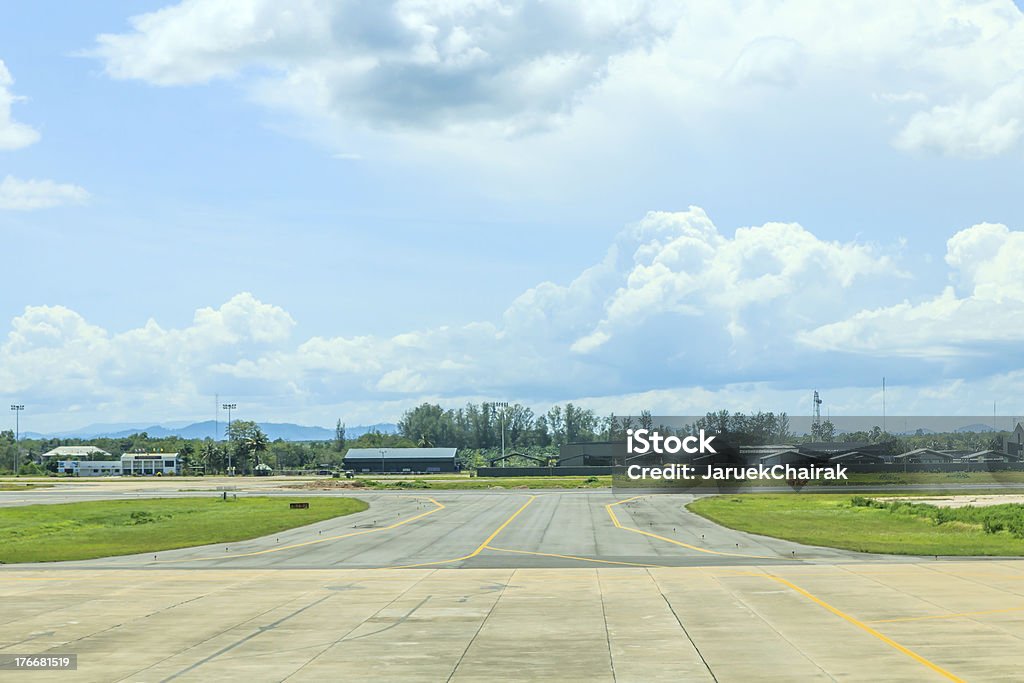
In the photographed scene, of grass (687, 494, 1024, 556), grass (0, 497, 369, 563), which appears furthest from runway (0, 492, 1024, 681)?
grass (0, 497, 369, 563)

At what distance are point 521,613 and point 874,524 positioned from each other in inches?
1857

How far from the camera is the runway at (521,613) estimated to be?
82.5 ft

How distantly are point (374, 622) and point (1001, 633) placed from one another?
19633 millimetres

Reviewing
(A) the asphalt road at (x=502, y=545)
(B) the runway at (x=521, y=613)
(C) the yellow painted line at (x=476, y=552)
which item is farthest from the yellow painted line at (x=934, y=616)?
(C) the yellow painted line at (x=476, y=552)

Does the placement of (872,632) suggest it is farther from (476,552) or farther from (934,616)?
(476,552)

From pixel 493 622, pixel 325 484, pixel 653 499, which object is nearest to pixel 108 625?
pixel 493 622

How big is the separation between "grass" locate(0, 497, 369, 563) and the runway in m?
5.84

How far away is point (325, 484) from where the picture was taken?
160250mm

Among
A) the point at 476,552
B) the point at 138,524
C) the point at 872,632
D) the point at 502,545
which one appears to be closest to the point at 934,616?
the point at 872,632

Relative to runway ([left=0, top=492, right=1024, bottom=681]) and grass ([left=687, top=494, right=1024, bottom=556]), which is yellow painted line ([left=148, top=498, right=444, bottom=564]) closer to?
runway ([left=0, top=492, right=1024, bottom=681])

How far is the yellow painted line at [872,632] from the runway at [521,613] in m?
0.10

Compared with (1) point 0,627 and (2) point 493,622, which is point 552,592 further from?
(1) point 0,627

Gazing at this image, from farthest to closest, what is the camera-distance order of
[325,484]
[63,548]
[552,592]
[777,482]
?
[325,484] → [777,482] → [63,548] → [552,592]

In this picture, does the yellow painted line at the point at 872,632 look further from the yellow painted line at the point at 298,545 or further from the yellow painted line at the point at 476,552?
the yellow painted line at the point at 298,545
